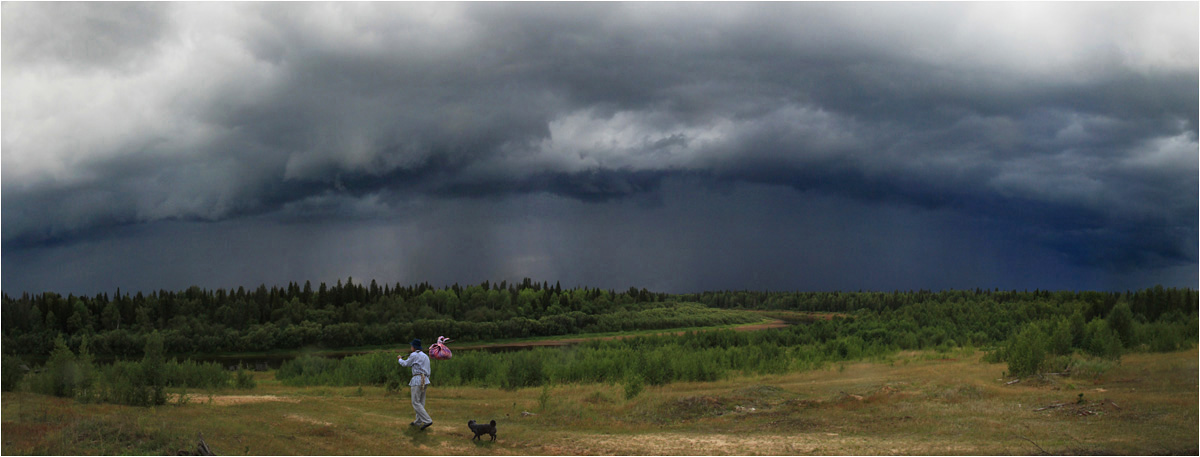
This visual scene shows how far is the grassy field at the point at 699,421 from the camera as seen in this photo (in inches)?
666

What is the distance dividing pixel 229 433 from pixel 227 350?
87.1 m

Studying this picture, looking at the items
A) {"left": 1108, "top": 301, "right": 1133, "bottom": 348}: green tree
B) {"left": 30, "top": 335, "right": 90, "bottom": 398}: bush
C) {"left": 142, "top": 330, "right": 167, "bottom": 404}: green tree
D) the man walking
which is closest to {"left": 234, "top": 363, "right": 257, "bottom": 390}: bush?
{"left": 30, "top": 335, "right": 90, "bottom": 398}: bush

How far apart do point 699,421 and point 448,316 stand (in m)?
92.8

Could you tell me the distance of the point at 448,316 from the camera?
4446 inches

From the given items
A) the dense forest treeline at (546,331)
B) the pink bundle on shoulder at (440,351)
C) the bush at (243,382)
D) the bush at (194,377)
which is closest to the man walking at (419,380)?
the pink bundle on shoulder at (440,351)

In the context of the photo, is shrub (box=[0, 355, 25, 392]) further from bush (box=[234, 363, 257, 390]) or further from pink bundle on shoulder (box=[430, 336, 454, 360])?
pink bundle on shoulder (box=[430, 336, 454, 360])

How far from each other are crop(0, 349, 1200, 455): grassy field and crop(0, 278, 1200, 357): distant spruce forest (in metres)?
20.2

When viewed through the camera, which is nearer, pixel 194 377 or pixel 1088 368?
pixel 1088 368

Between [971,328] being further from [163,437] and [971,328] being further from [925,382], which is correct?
[163,437]

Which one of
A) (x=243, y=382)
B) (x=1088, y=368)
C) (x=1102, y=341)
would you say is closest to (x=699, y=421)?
(x=1088, y=368)

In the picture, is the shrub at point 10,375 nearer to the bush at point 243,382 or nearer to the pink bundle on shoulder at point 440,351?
the bush at point 243,382

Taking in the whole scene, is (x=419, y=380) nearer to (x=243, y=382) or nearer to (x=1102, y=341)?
(x=243, y=382)

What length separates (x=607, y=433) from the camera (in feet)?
69.5

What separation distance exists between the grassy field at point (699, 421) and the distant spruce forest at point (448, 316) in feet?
66.3
